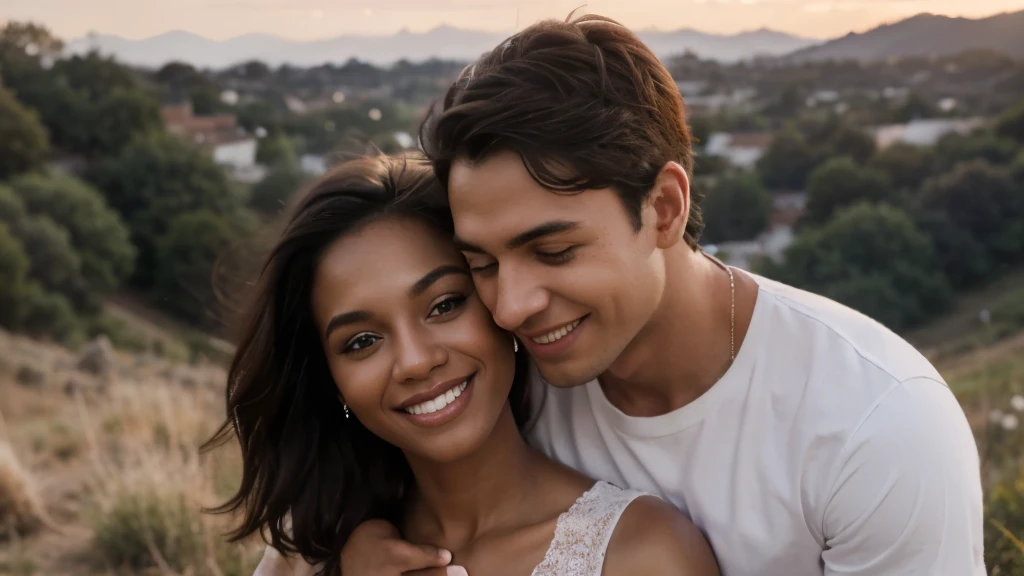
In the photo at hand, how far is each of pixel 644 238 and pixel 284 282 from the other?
3.39 feet

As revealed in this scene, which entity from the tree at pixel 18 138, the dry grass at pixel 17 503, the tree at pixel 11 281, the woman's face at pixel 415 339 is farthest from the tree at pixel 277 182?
the woman's face at pixel 415 339

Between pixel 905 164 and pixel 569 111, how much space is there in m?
38.4

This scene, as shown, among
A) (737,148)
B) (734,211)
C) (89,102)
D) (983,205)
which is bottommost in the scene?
(89,102)

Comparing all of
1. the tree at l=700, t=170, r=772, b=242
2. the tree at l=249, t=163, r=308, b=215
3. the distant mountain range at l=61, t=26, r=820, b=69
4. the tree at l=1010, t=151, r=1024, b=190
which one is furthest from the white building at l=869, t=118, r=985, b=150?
the tree at l=249, t=163, r=308, b=215

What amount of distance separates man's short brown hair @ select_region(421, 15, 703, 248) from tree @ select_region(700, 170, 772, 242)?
23.1 meters

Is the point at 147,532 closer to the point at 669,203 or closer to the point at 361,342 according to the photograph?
the point at 361,342

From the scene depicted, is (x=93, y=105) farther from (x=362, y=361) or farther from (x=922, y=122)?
(x=362, y=361)

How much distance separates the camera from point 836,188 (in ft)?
118

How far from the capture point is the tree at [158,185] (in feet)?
151

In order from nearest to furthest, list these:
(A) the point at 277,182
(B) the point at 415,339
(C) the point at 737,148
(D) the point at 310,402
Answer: (B) the point at 415,339 < (D) the point at 310,402 < (C) the point at 737,148 < (A) the point at 277,182

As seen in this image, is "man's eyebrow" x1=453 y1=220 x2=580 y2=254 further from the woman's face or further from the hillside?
the hillside

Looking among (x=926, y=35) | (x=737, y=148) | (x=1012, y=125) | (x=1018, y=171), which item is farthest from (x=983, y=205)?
(x=926, y=35)

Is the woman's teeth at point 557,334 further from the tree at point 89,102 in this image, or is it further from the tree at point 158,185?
the tree at point 89,102

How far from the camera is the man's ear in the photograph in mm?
2574
